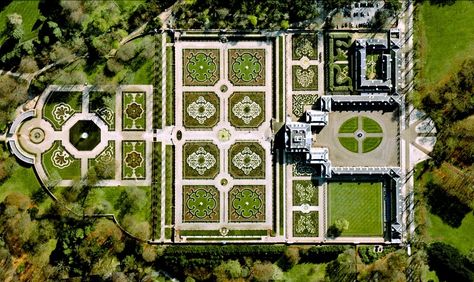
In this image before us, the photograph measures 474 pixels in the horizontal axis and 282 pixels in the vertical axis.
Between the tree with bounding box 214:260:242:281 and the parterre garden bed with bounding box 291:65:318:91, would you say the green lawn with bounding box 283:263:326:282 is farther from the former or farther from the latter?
the parterre garden bed with bounding box 291:65:318:91

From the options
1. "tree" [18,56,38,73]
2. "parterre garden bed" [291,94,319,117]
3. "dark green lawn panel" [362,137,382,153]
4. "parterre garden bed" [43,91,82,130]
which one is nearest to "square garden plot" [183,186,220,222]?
"parterre garden bed" [291,94,319,117]

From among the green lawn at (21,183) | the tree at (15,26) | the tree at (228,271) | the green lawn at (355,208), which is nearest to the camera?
the tree at (228,271)

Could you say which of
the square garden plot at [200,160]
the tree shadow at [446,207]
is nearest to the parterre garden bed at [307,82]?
the square garden plot at [200,160]

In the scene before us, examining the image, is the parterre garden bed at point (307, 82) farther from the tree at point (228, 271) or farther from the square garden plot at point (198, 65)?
the tree at point (228, 271)

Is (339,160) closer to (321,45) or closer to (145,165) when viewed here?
(321,45)

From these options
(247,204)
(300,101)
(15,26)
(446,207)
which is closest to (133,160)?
(247,204)
